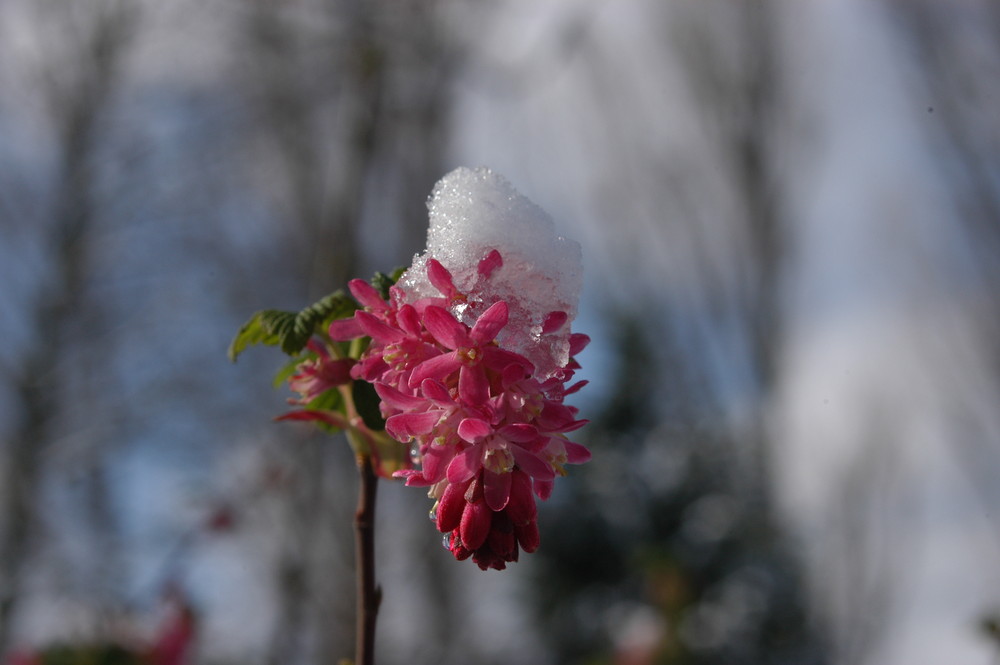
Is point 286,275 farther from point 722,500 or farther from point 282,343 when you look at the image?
point 282,343

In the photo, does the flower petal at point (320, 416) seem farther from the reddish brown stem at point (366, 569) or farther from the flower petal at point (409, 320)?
the flower petal at point (409, 320)

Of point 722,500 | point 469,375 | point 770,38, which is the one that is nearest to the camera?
point 469,375

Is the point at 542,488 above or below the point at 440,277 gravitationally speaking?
below

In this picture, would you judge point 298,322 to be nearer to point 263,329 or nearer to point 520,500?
point 263,329

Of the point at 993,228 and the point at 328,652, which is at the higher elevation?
the point at 993,228

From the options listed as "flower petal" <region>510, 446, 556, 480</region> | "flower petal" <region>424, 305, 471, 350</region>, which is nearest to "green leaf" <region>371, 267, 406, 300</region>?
"flower petal" <region>424, 305, 471, 350</region>

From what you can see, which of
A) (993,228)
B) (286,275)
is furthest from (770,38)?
(286,275)

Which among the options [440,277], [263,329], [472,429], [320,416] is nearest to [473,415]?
[472,429]
